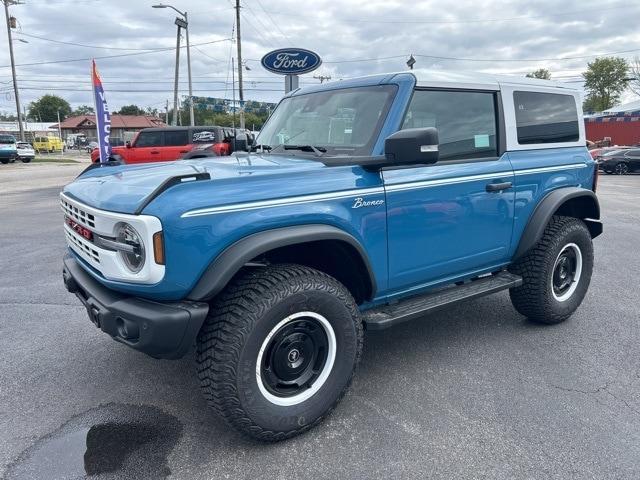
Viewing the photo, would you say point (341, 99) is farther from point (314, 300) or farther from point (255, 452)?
point (255, 452)

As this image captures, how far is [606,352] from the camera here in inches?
148

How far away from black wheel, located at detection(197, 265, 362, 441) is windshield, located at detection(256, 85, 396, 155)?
0.96m

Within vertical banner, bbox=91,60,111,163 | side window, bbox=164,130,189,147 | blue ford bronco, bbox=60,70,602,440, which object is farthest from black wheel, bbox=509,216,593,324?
side window, bbox=164,130,189,147

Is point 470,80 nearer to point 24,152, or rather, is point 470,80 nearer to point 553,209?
point 553,209

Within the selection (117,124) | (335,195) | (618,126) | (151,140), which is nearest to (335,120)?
(335,195)

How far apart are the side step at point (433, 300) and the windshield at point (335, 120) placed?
1021mm

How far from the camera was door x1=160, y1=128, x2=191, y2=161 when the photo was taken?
1725 centimetres

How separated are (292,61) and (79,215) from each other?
12.3 meters

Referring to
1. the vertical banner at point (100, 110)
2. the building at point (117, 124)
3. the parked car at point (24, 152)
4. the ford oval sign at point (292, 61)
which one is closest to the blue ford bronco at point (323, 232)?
the vertical banner at point (100, 110)

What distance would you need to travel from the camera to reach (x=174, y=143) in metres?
17.5

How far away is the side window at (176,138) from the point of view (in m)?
17.4

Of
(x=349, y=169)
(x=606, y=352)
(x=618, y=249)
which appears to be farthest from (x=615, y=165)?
(x=349, y=169)

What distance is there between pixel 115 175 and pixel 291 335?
4.89 feet

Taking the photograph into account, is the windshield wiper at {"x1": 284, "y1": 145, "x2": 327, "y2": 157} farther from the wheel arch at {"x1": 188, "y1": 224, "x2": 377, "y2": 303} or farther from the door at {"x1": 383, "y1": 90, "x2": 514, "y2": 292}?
the wheel arch at {"x1": 188, "y1": 224, "x2": 377, "y2": 303}
